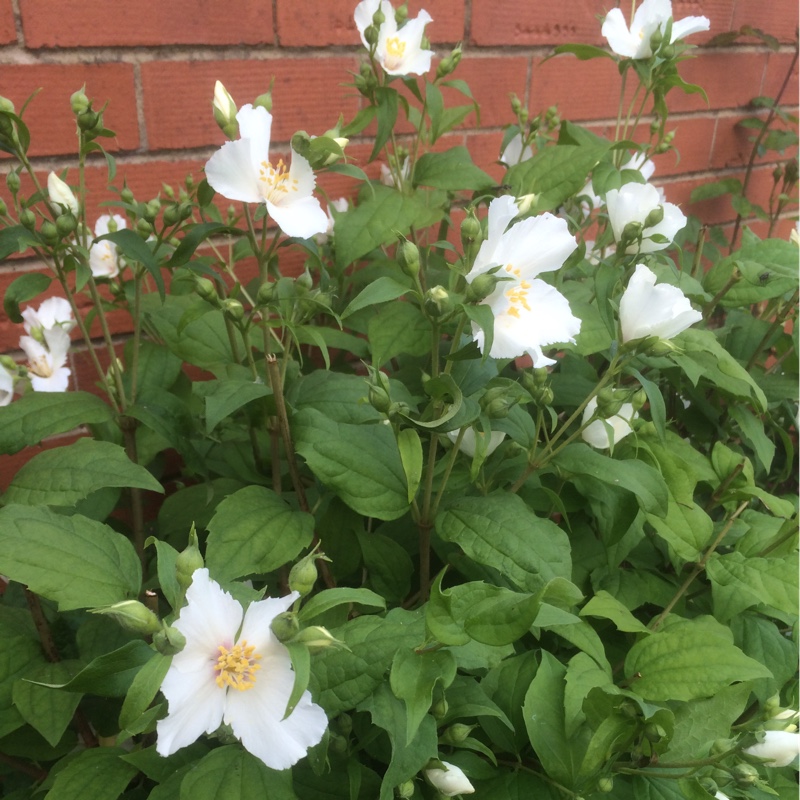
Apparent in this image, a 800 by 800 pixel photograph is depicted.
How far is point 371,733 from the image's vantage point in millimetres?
636

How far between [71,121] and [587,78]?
42.6 inches

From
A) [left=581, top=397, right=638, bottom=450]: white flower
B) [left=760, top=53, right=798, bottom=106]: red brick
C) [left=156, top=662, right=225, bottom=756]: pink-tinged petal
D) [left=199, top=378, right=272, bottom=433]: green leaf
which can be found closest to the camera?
[left=156, top=662, right=225, bottom=756]: pink-tinged petal

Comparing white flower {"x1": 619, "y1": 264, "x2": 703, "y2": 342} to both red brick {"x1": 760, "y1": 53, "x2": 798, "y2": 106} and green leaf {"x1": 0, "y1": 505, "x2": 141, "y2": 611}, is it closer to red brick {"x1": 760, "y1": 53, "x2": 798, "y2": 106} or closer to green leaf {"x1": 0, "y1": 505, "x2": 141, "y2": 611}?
green leaf {"x1": 0, "y1": 505, "x2": 141, "y2": 611}

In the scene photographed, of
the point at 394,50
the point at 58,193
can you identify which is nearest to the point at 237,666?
the point at 58,193

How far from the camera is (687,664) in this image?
70 cm

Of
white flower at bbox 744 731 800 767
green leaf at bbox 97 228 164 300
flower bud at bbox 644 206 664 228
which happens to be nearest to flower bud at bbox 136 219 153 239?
green leaf at bbox 97 228 164 300

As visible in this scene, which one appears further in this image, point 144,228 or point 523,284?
Answer: point 144,228

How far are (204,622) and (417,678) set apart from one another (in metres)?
0.18

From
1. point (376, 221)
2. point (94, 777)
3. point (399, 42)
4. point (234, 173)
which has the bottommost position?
point (94, 777)

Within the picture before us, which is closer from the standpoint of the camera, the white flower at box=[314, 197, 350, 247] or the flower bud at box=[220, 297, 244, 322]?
the flower bud at box=[220, 297, 244, 322]

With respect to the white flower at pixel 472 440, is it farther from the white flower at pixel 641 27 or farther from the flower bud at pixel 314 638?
the white flower at pixel 641 27

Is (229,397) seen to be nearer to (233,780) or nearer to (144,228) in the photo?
(144,228)

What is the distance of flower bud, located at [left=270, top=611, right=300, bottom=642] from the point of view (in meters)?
0.47

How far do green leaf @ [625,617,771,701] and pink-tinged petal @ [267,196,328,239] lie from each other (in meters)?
0.54
